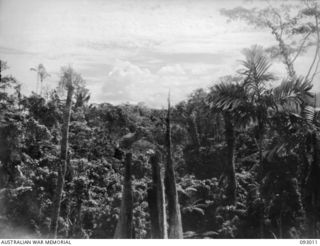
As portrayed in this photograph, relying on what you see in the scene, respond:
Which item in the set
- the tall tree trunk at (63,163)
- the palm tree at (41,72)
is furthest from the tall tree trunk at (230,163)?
the palm tree at (41,72)

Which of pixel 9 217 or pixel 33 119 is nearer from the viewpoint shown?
pixel 9 217

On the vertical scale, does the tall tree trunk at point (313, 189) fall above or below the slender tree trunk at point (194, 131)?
below

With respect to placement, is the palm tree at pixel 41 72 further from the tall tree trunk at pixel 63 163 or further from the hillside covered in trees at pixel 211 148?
the tall tree trunk at pixel 63 163

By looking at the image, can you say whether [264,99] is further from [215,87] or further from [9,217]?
[9,217]

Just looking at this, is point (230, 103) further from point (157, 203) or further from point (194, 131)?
point (157, 203)

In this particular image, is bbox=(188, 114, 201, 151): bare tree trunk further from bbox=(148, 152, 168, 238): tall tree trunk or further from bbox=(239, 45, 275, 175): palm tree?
bbox=(239, 45, 275, 175): palm tree

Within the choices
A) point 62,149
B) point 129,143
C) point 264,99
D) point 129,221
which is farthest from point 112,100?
point 264,99
